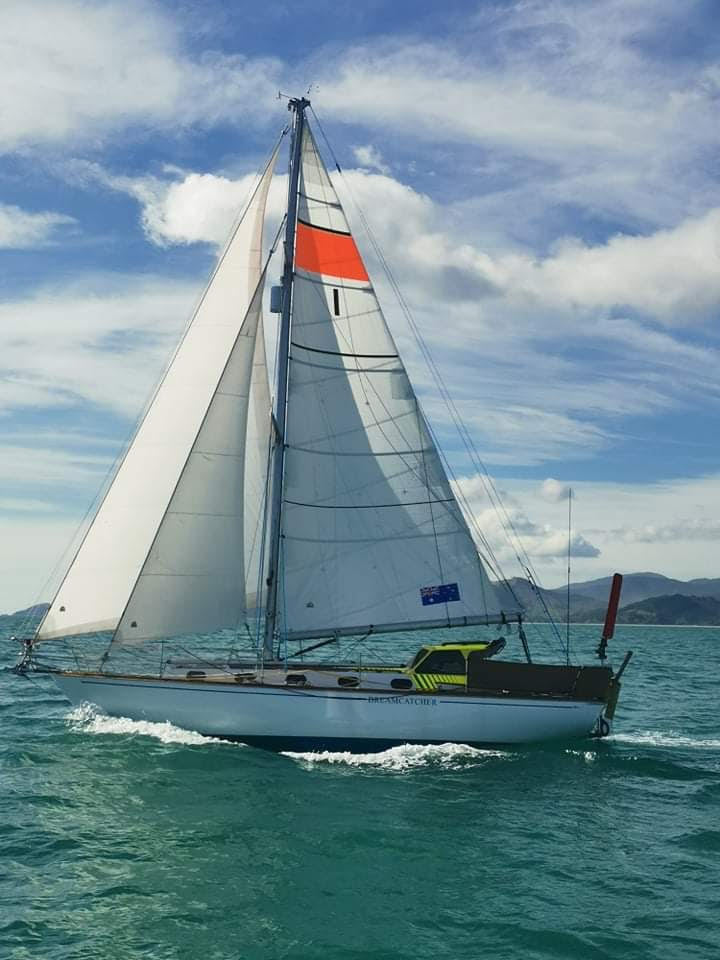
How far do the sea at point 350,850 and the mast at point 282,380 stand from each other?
404 cm

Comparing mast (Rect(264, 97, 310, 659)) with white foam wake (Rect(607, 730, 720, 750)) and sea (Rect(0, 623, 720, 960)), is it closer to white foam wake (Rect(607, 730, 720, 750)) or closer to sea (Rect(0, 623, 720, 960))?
sea (Rect(0, 623, 720, 960))

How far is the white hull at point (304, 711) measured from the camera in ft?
70.1

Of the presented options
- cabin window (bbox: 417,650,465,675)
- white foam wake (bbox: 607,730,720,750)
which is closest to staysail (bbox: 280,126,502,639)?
cabin window (bbox: 417,650,465,675)

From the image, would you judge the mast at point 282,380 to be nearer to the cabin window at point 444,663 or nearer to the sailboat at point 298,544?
the sailboat at point 298,544

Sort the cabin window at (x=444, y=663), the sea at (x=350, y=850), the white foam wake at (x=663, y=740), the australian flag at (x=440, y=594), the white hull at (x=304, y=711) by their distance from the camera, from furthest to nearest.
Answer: the white foam wake at (x=663, y=740)
the australian flag at (x=440, y=594)
the cabin window at (x=444, y=663)
the white hull at (x=304, y=711)
the sea at (x=350, y=850)

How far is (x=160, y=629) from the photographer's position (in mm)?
21656

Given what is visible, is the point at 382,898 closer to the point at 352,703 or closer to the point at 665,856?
the point at 665,856

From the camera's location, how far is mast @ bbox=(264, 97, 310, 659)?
76.0ft

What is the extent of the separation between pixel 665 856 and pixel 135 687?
1295cm

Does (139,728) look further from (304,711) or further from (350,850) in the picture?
(350,850)

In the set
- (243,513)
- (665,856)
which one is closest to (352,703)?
(243,513)

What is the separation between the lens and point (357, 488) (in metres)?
23.8

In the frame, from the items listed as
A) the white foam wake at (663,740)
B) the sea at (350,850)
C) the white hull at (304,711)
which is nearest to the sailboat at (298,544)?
the white hull at (304,711)

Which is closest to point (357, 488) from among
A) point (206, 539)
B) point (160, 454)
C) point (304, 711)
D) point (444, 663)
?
point (206, 539)
